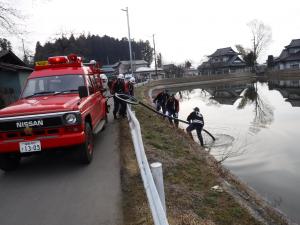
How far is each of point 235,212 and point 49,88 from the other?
530cm

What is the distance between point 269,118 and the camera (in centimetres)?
1864

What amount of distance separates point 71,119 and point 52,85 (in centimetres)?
217

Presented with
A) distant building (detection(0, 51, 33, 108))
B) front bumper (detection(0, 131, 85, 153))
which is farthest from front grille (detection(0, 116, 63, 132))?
distant building (detection(0, 51, 33, 108))

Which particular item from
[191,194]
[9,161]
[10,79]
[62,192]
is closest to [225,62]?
[10,79]

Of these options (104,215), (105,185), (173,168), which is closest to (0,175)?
(105,185)

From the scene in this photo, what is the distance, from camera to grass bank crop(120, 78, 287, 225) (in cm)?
494

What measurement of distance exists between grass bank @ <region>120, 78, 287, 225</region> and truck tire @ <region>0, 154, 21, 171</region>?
2.49 m

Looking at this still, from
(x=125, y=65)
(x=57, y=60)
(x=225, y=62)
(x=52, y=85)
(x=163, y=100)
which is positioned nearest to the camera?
(x=52, y=85)

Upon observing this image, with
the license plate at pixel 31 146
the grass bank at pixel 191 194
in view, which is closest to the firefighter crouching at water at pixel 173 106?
the grass bank at pixel 191 194

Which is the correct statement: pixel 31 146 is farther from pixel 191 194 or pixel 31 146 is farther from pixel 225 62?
pixel 225 62

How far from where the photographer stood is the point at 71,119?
6137 mm

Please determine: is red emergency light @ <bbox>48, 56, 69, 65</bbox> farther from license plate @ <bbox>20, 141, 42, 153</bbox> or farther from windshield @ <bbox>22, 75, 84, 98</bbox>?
license plate @ <bbox>20, 141, 42, 153</bbox>

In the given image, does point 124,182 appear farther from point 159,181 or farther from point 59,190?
point 159,181

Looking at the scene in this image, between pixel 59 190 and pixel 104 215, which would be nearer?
pixel 104 215
